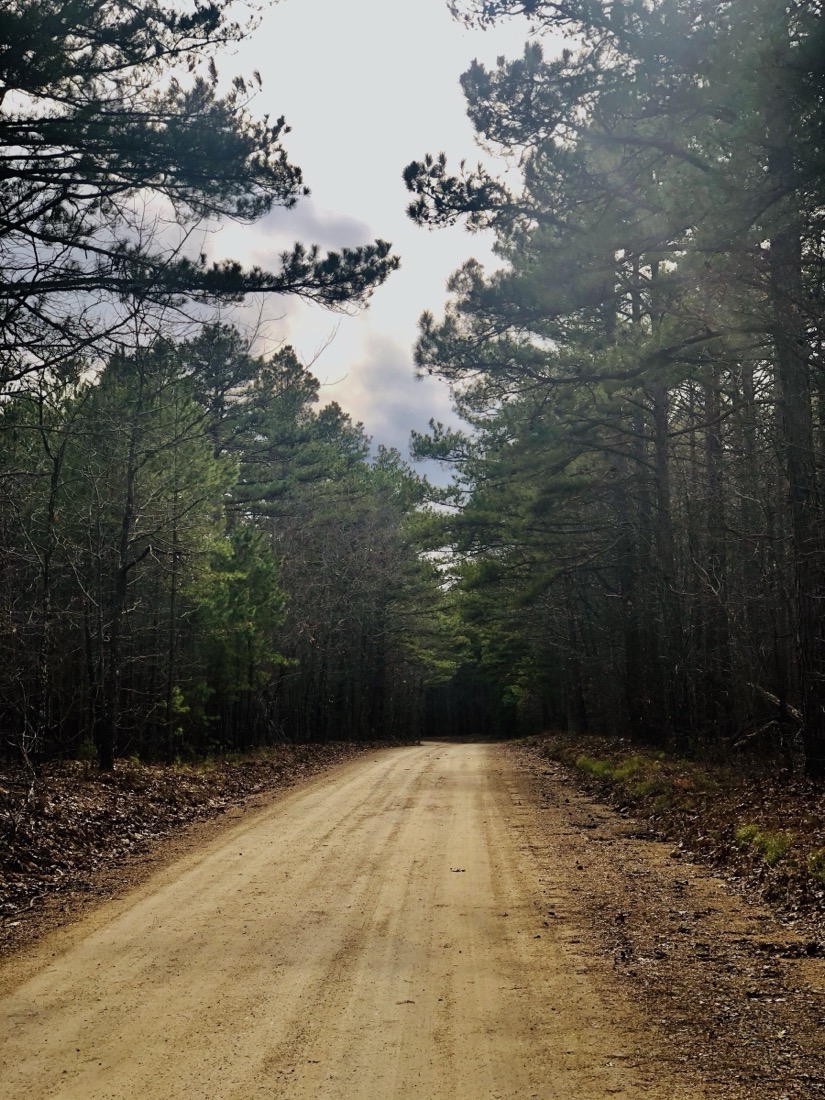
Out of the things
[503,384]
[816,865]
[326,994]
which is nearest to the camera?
[326,994]

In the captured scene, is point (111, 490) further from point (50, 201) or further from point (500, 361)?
point (50, 201)

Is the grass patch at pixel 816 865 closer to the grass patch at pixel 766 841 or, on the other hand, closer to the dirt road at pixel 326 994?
the grass patch at pixel 766 841

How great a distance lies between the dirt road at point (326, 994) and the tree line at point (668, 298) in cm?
644

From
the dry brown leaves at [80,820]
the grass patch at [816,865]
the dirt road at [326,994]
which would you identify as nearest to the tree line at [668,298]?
the grass patch at [816,865]

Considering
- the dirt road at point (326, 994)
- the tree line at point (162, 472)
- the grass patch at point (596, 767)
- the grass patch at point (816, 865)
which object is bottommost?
the dirt road at point (326, 994)

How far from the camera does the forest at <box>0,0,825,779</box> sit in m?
9.20

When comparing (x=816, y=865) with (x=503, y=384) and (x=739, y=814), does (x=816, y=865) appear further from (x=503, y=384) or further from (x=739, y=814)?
(x=503, y=384)

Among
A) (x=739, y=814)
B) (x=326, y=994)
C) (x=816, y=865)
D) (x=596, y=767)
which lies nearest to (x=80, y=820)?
(x=326, y=994)

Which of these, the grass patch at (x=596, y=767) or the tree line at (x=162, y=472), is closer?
the tree line at (x=162, y=472)

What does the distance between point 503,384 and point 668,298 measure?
381 centimetres

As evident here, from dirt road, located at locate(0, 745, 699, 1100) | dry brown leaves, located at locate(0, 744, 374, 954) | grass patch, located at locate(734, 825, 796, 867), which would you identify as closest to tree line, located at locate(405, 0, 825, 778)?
grass patch, located at locate(734, 825, 796, 867)

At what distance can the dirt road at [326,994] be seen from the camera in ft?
14.9

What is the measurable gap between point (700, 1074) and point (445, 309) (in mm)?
13292

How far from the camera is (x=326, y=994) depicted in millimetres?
5785
